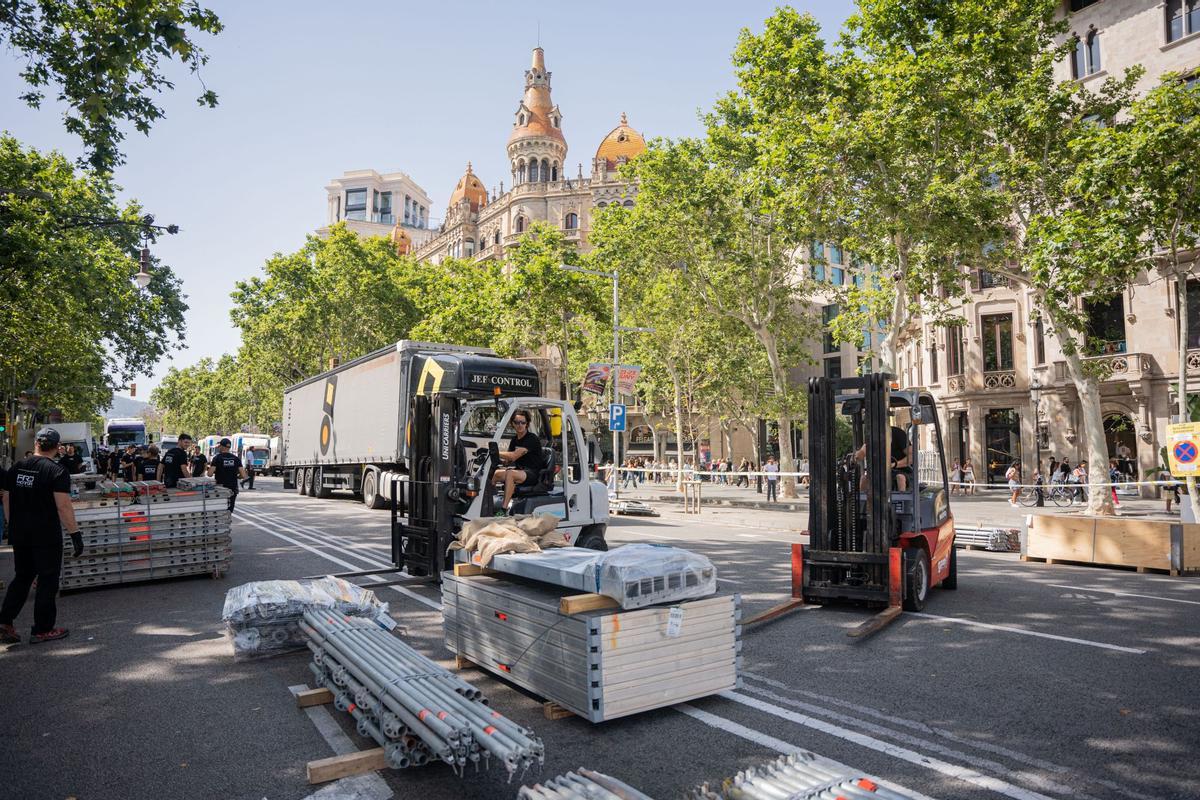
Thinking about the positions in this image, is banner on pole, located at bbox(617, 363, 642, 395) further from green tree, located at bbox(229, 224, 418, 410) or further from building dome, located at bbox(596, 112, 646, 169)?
building dome, located at bbox(596, 112, 646, 169)

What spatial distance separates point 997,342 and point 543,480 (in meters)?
34.0

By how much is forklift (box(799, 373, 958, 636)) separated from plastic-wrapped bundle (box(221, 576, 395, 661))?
4.84 meters

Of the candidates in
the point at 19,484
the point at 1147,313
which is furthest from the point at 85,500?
the point at 1147,313

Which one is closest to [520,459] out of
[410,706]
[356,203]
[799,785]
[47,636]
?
[47,636]

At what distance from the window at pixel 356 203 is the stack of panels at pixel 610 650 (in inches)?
6294

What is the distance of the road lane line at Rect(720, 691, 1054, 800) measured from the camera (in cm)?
394

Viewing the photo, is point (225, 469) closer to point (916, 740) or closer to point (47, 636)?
point (47, 636)

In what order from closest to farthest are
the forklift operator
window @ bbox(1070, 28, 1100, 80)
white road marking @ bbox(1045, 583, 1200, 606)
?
the forklift operator
white road marking @ bbox(1045, 583, 1200, 606)
window @ bbox(1070, 28, 1100, 80)

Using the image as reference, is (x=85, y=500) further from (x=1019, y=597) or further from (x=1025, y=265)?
(x=1025, y=265)

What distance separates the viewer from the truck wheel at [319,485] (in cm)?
2722

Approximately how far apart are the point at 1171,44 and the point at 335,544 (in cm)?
3615

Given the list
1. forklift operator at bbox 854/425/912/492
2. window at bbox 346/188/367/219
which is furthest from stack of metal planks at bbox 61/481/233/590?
window at bbox 346/188/367/219

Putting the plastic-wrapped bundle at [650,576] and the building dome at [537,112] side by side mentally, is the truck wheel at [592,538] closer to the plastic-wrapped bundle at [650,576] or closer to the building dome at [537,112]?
the plastic-wrapped bundle at [650,576]

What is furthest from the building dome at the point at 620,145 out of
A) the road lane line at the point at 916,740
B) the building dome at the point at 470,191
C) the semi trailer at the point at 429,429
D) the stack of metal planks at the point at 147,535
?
the road lane line at the point at 916,740
